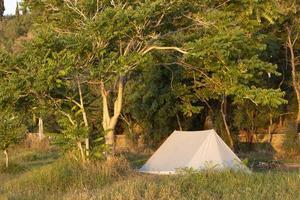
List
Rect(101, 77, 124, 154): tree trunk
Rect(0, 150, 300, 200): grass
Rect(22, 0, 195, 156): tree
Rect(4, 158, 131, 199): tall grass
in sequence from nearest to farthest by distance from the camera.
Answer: Rect(0, 150, 300, 200): grass
Rect(4, 158, 131, 199): tall grass
Rect(22, 0, 195, 156): tree
Rect(101, 77, 124, 154): tree trunk

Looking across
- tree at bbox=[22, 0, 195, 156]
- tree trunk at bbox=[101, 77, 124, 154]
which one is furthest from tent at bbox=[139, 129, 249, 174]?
tree at bbox=[22, 0, 195, 156]

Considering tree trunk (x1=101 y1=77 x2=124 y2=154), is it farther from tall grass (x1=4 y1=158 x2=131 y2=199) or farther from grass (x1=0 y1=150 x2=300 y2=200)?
tall grass (x1=4 y1=158 x2=131 y2=199)

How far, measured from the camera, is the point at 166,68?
2847cm

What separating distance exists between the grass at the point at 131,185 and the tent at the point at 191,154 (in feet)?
8.12

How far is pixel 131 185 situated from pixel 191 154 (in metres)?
8.09

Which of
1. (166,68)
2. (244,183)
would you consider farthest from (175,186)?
(166,68)

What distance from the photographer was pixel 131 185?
38.1 ft

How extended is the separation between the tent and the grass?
2.47 metres

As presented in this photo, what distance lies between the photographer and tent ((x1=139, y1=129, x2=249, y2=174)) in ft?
62.5

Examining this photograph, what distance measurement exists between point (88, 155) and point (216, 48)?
509 centimetres

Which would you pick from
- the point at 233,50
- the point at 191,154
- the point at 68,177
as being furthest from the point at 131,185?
the point at 191,154

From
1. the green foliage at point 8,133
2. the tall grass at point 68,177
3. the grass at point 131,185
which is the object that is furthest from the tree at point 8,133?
the tall grass at point 68,177

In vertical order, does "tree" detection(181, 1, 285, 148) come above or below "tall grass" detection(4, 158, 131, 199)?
above

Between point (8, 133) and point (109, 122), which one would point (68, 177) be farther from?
point (8, 133)
